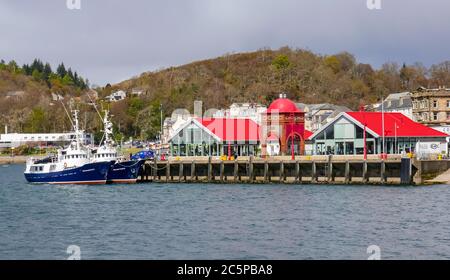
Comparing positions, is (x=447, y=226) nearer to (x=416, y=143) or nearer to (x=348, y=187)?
(x=348, y=187)

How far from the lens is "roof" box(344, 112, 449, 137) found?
81188 millimetres

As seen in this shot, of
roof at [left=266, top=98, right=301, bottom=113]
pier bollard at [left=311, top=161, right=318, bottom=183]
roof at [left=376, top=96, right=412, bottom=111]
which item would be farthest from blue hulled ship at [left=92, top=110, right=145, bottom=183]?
roof at [left=376, top=96, right=412, bottom=111]

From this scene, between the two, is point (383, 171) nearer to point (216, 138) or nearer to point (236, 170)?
point (236, 170)

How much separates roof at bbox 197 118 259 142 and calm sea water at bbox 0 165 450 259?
22363 mm

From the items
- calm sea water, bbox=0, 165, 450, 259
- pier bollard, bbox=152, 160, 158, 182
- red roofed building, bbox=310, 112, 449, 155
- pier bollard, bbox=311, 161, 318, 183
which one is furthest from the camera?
pier bollard, bbox=152, 160, 158, 182

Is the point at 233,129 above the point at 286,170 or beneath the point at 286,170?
above

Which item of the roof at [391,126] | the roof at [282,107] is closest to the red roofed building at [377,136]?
the roof at [391,126]

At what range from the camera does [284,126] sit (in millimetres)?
91375

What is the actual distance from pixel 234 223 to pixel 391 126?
39.7 metres

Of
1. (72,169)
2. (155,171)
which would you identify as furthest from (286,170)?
(72,169)

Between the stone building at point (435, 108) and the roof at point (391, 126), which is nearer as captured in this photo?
the roof at point (391, 126)

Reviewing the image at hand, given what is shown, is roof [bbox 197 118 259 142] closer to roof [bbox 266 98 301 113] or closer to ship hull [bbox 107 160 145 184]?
roof [bbox 266 98 301 113]

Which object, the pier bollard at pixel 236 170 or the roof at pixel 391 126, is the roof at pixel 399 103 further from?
the pier bollard at pixel 236 170

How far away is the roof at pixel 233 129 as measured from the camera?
94562 millimetres
